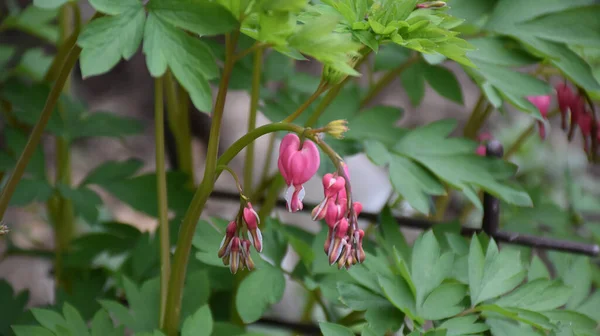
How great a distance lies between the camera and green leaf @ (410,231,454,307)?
2.52 ft

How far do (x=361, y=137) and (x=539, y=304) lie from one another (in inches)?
15.2

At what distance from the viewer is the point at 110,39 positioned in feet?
2.09

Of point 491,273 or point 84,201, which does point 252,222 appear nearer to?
point 491,273

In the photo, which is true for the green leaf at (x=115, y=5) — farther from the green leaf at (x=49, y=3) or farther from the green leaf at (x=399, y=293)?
the green leaf at (x=399, y=293)

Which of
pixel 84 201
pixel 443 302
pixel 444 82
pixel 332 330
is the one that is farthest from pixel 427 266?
pixel 84 201

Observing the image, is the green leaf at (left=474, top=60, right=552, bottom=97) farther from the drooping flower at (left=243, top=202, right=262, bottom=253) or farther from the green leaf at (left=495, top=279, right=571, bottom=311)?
the drooping flower at (left=243, top=202, right=262, bottom=253)

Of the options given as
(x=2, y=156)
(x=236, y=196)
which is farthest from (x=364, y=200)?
(x=2, y=156)

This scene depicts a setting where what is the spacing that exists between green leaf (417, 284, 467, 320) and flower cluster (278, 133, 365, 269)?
7.3 inches

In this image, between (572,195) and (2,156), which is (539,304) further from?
(2,156)

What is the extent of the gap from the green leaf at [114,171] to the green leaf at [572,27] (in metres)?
0.74

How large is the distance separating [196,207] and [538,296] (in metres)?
0.45

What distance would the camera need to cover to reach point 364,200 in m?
2.20

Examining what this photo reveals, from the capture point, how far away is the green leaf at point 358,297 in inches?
30.4

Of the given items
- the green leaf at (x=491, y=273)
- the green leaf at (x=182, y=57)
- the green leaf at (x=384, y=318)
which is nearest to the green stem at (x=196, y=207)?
the green leaf at (x=182, y=57)
